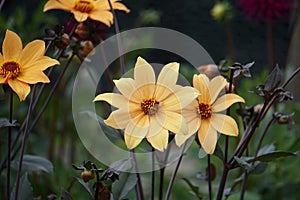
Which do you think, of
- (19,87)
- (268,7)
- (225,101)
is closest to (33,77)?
Answer: (19,87)

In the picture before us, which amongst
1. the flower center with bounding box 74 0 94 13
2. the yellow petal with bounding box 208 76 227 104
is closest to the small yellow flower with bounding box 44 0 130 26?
the flower center with bounding box 74 0 94 13

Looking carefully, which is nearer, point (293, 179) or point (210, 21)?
point (293, 179)

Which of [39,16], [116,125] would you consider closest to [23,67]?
[116,125]

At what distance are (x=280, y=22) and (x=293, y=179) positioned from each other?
0.44 m

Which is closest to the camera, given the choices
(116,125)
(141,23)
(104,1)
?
(116,125)

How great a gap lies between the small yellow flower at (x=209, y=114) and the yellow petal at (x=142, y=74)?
0.03 meters

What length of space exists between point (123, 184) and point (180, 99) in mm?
88

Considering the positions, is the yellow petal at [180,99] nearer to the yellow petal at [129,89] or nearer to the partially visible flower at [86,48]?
the yellow petal at [129,89]

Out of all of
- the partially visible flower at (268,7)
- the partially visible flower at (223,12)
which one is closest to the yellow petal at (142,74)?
the partially visible flower at (268,7)

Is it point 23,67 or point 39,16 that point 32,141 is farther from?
point 23,67

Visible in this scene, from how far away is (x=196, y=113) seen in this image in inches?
13.3

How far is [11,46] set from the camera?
1.21ft

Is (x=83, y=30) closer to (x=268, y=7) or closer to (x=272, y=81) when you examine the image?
(x=272, y=81)

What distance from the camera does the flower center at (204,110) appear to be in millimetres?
341
